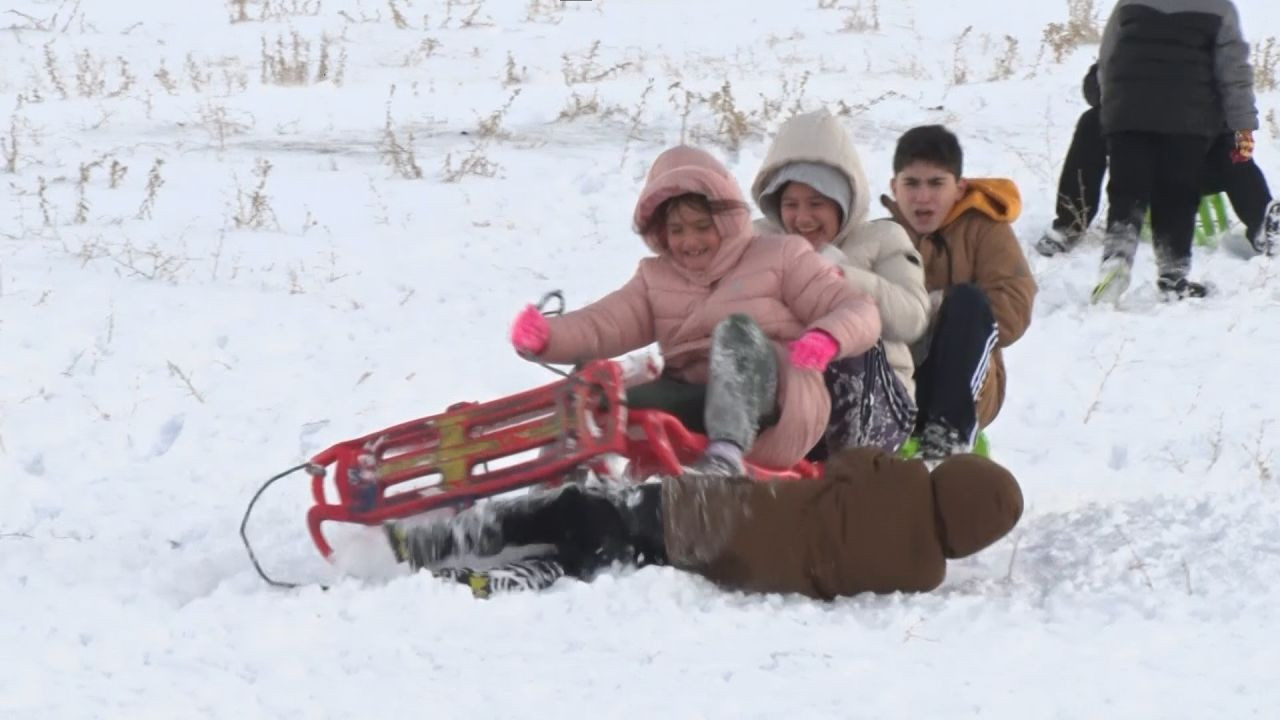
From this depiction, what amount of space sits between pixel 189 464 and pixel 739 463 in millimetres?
2002

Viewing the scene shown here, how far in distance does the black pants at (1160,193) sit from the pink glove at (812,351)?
367cm

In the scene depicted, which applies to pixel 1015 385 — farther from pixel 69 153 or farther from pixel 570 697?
pixel 69 153

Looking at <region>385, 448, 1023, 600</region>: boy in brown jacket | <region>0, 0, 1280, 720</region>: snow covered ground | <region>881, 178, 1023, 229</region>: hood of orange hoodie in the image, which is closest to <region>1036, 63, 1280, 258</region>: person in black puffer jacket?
<region>0, 0, 1280, 720</region>: snow covered ground

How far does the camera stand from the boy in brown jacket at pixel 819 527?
3.94 m

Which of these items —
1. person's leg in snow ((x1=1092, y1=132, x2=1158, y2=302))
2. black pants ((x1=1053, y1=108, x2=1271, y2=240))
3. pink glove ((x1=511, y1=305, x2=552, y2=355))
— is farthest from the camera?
black pants ((x1=1053, y1=108, x2=1271, y2=240))

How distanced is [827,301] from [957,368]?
0.55m

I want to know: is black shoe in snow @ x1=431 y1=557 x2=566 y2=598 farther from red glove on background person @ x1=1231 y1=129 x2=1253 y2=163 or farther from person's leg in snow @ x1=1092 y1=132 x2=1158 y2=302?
red glove on background person @ x1=1231 y1=129 x2=1253 y2=163

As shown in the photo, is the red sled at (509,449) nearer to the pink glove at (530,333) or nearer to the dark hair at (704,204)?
the pink glove at (530,333)

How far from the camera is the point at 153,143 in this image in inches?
354

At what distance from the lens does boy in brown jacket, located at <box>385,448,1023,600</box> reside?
3.94 meters

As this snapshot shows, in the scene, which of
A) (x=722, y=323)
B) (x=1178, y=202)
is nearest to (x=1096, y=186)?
(x=1178, y=202)

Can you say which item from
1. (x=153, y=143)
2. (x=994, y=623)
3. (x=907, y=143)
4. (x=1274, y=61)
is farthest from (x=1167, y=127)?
(x=153, y=143)

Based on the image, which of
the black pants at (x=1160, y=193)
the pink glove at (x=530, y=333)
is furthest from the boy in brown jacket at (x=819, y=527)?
the black pants at (x=1160, y=193)

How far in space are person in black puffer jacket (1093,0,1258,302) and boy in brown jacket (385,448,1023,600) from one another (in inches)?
150
